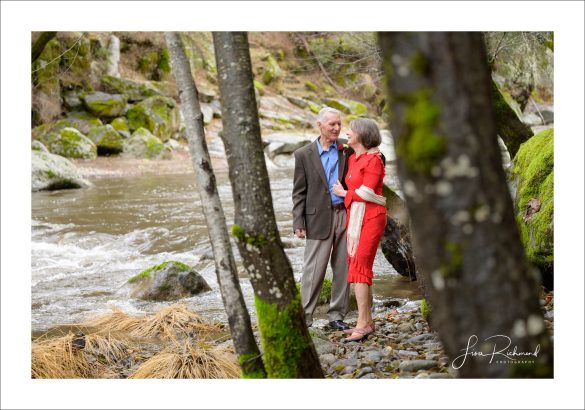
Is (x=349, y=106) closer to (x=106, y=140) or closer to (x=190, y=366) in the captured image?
(x=106, y=140)

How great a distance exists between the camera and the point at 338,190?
4980mm

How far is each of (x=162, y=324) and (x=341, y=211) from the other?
1945mm

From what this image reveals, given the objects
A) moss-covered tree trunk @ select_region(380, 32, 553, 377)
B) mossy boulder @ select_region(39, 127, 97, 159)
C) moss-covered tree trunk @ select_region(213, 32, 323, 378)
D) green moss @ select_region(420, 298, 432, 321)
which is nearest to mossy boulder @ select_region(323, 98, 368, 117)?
mossy boulder @ select_region(39, 127, 97, 159)

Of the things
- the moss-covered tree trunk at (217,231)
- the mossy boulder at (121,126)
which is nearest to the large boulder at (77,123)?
the mossy boulder at (121,126)

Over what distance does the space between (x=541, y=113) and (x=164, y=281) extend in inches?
224

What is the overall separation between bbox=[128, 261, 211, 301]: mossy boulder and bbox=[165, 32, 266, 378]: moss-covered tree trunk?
11.2 feet

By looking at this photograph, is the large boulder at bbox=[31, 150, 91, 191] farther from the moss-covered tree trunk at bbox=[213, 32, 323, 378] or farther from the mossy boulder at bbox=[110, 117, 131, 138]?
the moss-covered tree trunk at bbox=[213, 32, 323, 378]

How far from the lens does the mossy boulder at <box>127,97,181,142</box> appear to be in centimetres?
2016

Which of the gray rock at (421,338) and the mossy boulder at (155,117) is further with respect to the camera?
the mossy boulder at (155,117)

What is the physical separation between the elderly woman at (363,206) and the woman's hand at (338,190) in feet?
0.22

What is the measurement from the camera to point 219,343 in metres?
5.38

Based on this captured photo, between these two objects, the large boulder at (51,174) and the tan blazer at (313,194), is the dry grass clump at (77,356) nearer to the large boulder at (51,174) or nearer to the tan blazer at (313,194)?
the tan blazer at (313,194)

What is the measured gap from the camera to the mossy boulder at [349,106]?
44.3 ft
